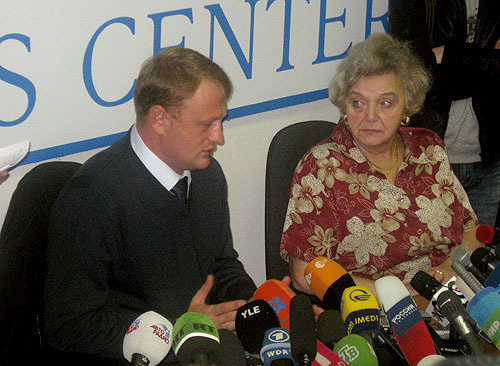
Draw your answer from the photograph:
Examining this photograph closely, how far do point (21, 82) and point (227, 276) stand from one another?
100 cm

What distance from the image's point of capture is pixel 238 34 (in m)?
2.74

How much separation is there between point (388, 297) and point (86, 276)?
2.89 feet

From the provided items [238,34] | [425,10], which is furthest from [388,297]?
[425,10]

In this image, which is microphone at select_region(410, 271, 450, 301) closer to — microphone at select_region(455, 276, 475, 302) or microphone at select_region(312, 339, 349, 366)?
microphone at select_region(455, 276, 475, 302)

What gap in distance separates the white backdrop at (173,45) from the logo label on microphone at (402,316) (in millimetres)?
1359

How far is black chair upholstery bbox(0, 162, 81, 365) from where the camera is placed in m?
1.63

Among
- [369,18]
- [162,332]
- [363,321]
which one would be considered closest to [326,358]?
[363,321]

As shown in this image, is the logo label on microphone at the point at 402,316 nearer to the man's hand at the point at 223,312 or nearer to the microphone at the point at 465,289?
the microphone at the point at 465,289

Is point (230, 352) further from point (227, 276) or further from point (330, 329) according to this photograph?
point (227, 276)

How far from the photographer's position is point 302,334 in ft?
4.33

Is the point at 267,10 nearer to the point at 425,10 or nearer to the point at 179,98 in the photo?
the point at 425,10

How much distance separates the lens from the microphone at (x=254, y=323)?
1.48m

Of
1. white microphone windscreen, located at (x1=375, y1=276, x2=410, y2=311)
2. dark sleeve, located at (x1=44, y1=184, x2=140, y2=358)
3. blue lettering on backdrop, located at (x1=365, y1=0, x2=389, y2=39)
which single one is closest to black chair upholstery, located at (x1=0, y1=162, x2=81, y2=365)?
dark sleeve, located at (x1=44, y1=184, x2=140, y2=358)

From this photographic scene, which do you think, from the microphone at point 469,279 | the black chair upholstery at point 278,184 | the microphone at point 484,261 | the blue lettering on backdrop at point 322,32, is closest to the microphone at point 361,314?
the microphone at point 469,279
